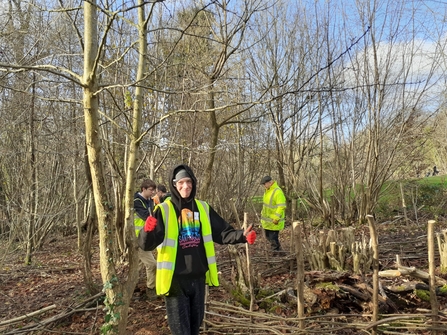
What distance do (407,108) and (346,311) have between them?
23.1 ft

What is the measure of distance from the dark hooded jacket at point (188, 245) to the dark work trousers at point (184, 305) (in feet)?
0.28

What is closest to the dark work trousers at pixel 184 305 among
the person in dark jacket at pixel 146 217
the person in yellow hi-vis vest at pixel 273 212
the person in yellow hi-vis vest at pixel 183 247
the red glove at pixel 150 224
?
the person in yellow hi-vis vest at pixel 183 247

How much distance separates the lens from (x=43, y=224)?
387 inches

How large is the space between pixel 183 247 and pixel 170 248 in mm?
118

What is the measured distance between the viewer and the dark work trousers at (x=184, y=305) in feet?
10.0

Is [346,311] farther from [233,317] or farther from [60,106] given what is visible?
[60,106]

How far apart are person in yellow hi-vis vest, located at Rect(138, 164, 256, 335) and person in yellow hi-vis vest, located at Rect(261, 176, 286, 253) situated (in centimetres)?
378

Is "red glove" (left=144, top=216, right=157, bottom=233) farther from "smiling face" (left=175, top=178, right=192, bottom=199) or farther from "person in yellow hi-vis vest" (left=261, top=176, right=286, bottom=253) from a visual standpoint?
"person in yellow hi-vis vest" (left=261, top=176, right=286, bottom=253)

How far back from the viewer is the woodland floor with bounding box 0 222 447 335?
14.1ft

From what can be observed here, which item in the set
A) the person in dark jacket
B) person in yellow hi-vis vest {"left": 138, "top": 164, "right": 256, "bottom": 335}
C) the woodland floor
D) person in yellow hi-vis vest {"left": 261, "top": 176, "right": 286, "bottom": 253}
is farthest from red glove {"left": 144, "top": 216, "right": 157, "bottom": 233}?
person in yellow hi-vis vest {"left": 261, "top": 176, "right": 286, "bottom": 253}

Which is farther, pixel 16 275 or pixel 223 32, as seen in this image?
pixel 223 32

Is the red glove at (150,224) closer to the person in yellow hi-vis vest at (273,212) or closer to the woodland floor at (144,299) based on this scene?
the woodland floor at (144,299)

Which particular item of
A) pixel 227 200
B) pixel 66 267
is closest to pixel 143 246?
pixel 66 267

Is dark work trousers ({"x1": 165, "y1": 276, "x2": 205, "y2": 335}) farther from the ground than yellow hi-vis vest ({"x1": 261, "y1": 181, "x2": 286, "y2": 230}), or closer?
closer
